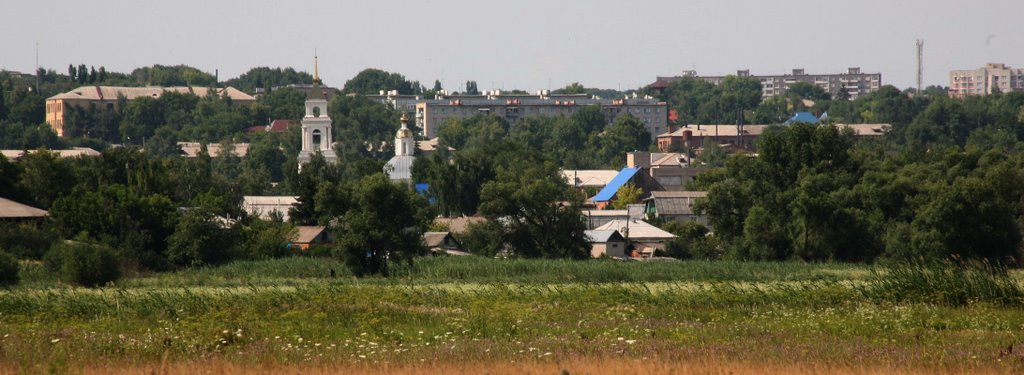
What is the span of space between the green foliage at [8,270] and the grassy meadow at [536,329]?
16.8 feet

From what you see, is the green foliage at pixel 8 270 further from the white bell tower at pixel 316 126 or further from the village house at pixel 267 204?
the white bell tower at pixel 316 126

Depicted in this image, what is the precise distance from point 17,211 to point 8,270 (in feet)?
64.8

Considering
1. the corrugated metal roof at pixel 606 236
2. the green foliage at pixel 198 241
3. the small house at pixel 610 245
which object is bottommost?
the small house at pixel 610 245

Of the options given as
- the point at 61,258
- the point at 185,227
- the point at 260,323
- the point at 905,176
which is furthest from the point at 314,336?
the point at 905,176

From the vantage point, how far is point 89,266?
51.9 m

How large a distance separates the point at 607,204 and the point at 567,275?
66355 mm

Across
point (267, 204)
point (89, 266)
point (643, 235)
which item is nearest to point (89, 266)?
point (89, 266)

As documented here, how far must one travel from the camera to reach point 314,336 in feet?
99.3

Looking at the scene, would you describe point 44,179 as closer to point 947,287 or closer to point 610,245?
point 610,245

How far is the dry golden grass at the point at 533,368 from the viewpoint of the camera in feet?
80.5

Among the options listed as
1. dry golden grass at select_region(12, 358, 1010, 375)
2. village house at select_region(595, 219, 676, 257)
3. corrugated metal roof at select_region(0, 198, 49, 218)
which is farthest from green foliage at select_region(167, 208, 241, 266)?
dry golden grass at select_region(12, 358, 1010, 375)

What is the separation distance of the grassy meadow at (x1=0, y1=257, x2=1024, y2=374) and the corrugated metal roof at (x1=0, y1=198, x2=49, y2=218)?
2407cm

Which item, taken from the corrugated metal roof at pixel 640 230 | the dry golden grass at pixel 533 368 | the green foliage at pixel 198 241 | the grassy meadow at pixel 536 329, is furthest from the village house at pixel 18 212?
the dry golden grass at pixel 533 368

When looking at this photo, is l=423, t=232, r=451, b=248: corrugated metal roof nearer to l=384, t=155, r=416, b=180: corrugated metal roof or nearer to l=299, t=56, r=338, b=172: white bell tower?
l=384, t=155, r=416, b=180: corrugated metal roof
